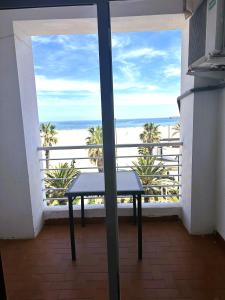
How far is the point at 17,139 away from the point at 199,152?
1.69 m

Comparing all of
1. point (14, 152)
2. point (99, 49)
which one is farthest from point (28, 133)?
point (99, 49)

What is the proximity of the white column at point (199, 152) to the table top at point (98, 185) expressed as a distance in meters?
0.58

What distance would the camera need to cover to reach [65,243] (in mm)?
2258

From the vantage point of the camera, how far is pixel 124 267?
1.89 metres

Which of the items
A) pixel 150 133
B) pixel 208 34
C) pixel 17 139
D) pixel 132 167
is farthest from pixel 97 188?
pixel 150 133

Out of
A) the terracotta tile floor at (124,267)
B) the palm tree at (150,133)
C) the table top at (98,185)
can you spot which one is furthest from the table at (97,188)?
the palm tree at (150,133)

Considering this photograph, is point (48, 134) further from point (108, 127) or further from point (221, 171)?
point (108, 127)

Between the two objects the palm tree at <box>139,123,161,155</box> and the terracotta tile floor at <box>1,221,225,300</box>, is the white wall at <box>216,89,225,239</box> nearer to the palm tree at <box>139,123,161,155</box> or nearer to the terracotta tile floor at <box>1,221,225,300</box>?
the terracotta tile floor at <box>1,221,225,300</box>

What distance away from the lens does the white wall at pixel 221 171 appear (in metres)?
2.01

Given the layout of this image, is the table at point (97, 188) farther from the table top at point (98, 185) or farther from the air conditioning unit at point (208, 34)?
the air conditioning unit at point (208, 34)

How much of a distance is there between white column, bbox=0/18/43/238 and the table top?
551 mm

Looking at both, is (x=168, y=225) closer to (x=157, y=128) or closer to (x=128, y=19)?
(x=128, y=19)

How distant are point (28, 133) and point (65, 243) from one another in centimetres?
112

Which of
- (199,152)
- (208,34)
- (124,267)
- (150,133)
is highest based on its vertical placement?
(208,34)
